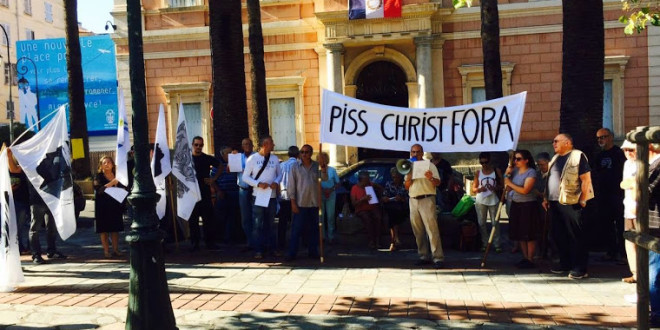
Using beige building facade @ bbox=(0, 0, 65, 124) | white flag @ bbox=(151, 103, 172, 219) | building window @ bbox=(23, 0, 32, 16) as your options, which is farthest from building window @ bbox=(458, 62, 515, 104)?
building window @ bbox=(23, 0, 32, 16)

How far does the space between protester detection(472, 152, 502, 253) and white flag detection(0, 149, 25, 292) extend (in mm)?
6904

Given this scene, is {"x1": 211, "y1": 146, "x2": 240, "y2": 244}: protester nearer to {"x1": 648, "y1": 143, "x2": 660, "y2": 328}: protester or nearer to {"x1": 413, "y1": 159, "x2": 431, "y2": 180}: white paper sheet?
{"x1": 413, "y1": 159, "x2": 431, "y2": 180}: white paper sheet

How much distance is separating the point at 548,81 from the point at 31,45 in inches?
960

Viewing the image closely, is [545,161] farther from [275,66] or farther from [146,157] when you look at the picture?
[275,66]

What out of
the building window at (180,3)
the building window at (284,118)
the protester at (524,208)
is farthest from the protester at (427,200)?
the building window at (180,3)

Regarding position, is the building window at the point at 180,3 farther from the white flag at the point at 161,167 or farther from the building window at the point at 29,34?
the building window at the point at 29,34

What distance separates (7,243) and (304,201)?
4229mm

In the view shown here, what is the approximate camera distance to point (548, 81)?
70.7 feet

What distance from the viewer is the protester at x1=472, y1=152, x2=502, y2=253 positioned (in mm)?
10234

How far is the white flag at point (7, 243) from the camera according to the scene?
777cm

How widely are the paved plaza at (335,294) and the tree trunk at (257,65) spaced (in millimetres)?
6967

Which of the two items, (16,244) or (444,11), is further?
(444,11)

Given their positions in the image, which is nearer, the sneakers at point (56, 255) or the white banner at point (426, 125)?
the white banner at point (426, 125)

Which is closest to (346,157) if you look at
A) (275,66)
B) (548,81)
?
(275,66)
